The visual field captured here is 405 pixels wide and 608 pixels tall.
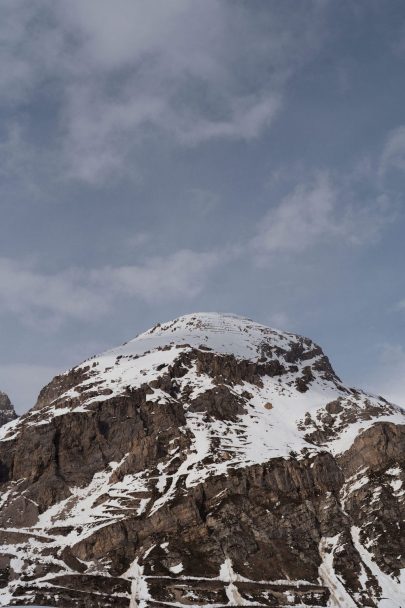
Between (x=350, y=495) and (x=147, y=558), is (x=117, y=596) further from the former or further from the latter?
(x=350, y=495)

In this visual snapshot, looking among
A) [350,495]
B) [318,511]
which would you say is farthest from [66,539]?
[350,495]

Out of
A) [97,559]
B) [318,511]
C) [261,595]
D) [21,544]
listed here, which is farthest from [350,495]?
[21,544]

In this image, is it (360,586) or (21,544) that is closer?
(360,586)

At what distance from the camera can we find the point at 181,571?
527ft

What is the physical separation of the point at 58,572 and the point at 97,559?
11.3 meters

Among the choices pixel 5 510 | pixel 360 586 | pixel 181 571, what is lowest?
pixel 360 586

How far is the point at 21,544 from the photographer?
6870 inches

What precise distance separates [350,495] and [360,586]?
4136 cm

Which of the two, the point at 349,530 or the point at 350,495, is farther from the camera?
the point at 350,495

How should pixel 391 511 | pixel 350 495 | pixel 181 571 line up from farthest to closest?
pixel 350 495 → pixel 391 511 → pixel 181 571

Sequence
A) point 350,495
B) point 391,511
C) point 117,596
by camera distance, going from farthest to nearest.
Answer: point 350,495 < point 391,511 < point 117,596

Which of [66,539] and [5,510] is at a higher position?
[5,510]

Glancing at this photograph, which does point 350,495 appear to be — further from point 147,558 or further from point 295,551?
point 147,558

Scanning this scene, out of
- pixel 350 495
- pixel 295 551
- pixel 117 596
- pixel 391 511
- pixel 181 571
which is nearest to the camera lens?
pixel 117 596
